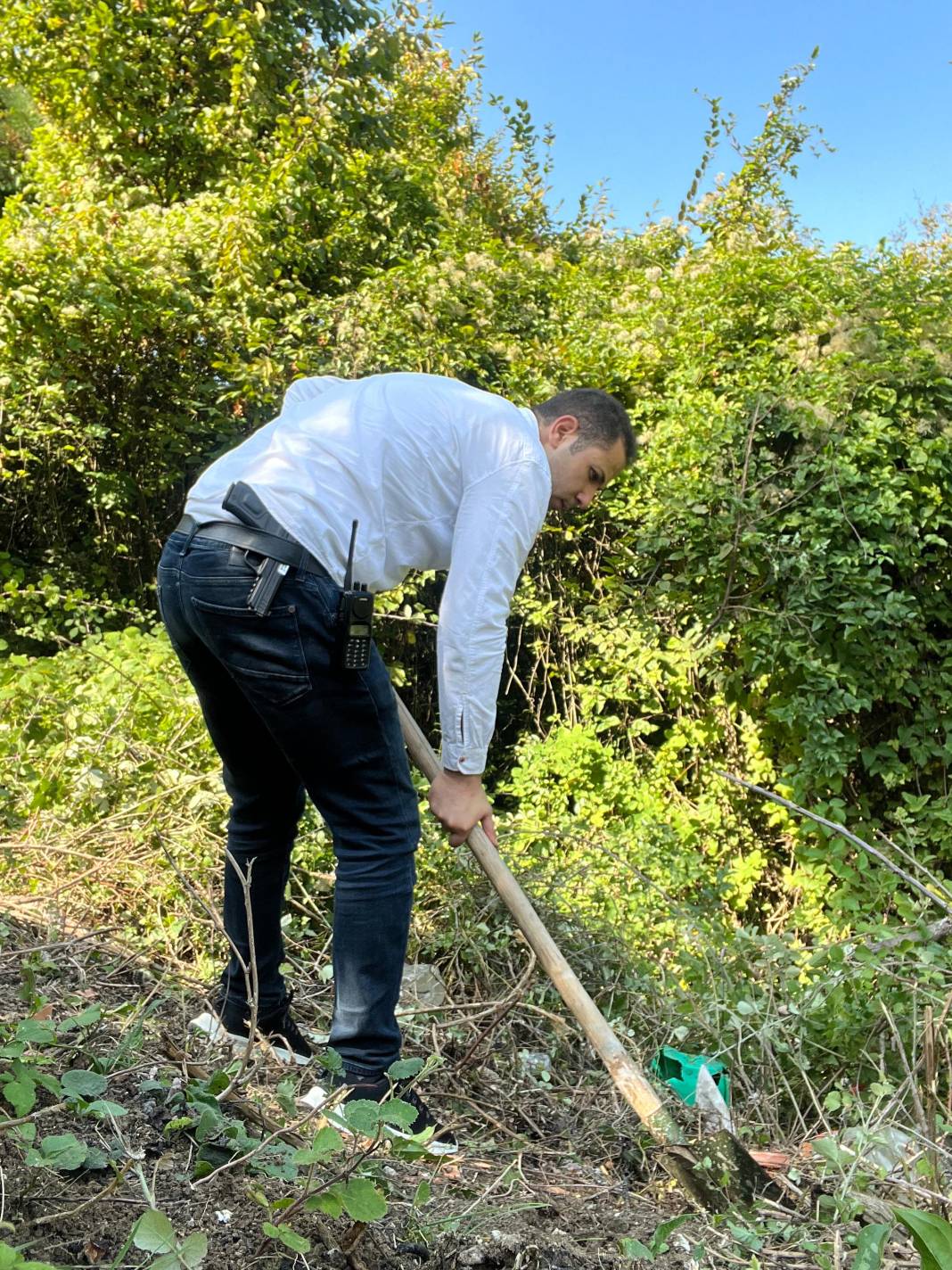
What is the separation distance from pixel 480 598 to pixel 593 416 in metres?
0.61

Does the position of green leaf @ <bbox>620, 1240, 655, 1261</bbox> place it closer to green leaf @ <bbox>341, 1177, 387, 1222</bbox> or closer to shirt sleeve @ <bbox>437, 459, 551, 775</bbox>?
green leaf @ <bbox>341, 1177, 387, 1222</bbox>

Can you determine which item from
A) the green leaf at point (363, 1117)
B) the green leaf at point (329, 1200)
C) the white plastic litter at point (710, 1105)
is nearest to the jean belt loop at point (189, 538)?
the green leaf at point (363, 1117)

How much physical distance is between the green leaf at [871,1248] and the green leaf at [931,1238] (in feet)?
0.36

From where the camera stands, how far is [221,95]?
26.1ft

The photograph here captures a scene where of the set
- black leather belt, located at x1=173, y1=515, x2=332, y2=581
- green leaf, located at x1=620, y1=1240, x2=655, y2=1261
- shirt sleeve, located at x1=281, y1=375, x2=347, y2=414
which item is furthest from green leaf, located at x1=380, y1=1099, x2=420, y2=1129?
shirt sleeve, located at x1=281, y1=375, x2=347, y2=414

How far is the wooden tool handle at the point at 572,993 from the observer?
2.15 m

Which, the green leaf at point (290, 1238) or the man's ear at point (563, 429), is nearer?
the green leaf at point (290, 1238)

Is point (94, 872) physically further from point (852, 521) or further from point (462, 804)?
point (852, 521)

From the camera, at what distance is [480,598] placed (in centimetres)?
222

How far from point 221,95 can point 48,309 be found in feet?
9.29

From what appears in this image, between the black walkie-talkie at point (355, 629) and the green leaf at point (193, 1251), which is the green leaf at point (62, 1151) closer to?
the green leaf at point (193, 1251)

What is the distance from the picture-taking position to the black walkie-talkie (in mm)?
2127

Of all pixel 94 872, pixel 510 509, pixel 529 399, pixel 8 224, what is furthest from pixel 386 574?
pixel 8 224

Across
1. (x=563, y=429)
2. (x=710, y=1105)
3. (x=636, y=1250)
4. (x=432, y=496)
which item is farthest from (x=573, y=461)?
(x=636, y=1250)
